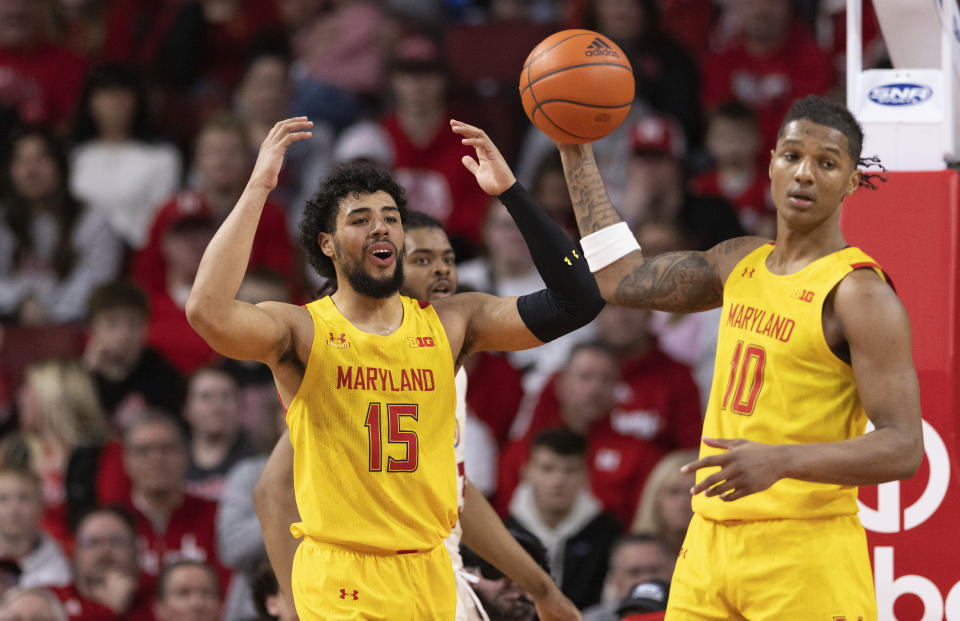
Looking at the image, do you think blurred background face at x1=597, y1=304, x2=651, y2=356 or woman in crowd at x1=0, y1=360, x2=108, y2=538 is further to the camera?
woman in crowd at x1=0, y1=360, x2=108, y2=538

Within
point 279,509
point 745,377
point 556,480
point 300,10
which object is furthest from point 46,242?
point 745,377

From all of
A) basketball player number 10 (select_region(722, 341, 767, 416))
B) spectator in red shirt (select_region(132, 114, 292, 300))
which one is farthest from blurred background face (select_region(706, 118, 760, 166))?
basketball player number 10 (select_region(722, 341, 767, 416))

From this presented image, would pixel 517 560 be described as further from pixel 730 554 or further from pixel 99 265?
pixel 99 265

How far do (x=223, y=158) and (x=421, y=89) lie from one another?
1.48 metres

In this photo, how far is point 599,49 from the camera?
5.15m

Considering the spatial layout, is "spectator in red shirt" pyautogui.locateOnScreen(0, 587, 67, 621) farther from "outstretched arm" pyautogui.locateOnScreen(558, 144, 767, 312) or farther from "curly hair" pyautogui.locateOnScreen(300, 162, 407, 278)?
"outstretched arm" pyautogui.locateOnScreen(558, 144, 767, 312)

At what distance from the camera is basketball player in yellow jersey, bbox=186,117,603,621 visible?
4457 mm

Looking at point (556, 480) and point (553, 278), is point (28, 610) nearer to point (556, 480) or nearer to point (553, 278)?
point (556, 480)

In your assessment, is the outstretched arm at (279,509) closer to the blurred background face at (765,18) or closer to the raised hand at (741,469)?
the raised hand at (741,469)

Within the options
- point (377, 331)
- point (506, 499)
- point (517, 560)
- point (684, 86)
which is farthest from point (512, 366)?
point (377, 331)

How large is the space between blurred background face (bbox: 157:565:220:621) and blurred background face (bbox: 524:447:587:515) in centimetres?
179

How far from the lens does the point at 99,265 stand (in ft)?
33.3

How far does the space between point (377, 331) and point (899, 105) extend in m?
2.30

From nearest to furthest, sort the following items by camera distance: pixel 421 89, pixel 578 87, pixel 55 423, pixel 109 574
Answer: pixel 578 87 → pixel 109 574 → pixel 55 423 → pixel 421 89
